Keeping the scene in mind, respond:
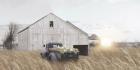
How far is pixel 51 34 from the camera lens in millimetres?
47344

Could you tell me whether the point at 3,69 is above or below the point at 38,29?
below

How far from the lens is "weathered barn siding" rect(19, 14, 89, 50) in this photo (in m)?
47.2

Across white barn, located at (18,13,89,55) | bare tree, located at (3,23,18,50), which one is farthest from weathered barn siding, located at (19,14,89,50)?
bare tree, located at (3,23,18,50)

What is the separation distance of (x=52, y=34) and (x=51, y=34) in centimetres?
15

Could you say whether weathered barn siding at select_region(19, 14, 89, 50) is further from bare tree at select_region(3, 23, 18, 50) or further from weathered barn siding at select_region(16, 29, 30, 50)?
bare tree at select_region(3, 23, 18, 50)

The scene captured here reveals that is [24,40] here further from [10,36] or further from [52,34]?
[10,36]

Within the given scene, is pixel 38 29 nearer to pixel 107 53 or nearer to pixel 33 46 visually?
pixel 33 46

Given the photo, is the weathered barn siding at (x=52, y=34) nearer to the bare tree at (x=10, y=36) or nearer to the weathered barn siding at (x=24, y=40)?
the weathered barn siding at (x=24, y=40)

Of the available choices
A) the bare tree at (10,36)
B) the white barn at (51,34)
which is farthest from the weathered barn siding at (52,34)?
the bare tree at (10,36)

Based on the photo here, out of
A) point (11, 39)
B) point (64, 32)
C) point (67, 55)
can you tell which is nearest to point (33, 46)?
point (64, 32)

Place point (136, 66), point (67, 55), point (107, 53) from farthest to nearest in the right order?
point (67, 55), point (107, 53), point (136, 66)

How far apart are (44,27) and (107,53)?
41.2 m

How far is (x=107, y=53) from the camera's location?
732 cm

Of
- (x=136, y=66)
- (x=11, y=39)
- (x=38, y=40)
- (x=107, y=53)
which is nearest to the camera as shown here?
(x=136, y=66)
